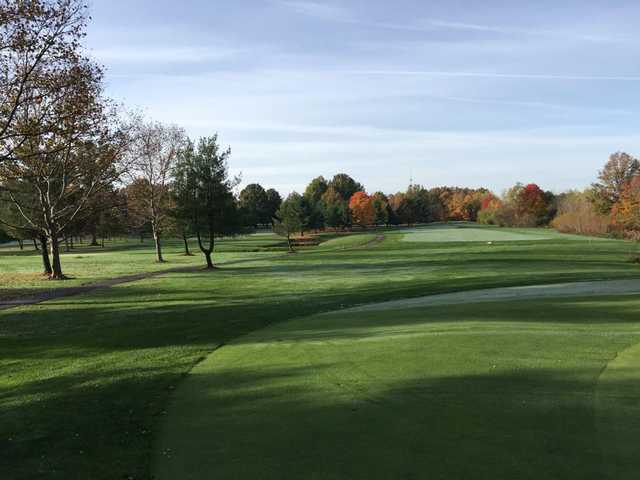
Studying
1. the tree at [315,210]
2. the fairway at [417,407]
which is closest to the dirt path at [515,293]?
the fairway at [417,407]

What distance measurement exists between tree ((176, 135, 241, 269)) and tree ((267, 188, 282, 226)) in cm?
10696

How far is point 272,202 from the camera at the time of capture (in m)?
162

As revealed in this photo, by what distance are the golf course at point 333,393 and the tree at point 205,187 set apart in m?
28.8

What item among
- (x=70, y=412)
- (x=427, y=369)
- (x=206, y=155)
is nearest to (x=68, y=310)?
(x=70, y=412)

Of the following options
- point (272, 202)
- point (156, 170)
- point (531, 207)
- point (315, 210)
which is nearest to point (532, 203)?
point (531, 207)

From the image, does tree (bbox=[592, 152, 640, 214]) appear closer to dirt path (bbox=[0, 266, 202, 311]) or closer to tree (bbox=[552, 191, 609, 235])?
tree (bbox=[552, 191, 609, 235])

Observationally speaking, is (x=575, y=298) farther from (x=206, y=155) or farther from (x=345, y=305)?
(x=206, y=155)

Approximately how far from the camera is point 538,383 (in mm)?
8141

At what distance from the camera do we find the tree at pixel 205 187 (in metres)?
47.2

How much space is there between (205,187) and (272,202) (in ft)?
375

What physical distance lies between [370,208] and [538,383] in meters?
142

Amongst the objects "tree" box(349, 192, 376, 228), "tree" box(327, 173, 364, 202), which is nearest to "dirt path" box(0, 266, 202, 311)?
"tree" box(349, 192, 376, 228)

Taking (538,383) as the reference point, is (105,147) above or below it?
above

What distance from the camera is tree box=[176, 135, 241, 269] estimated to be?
4719cm
